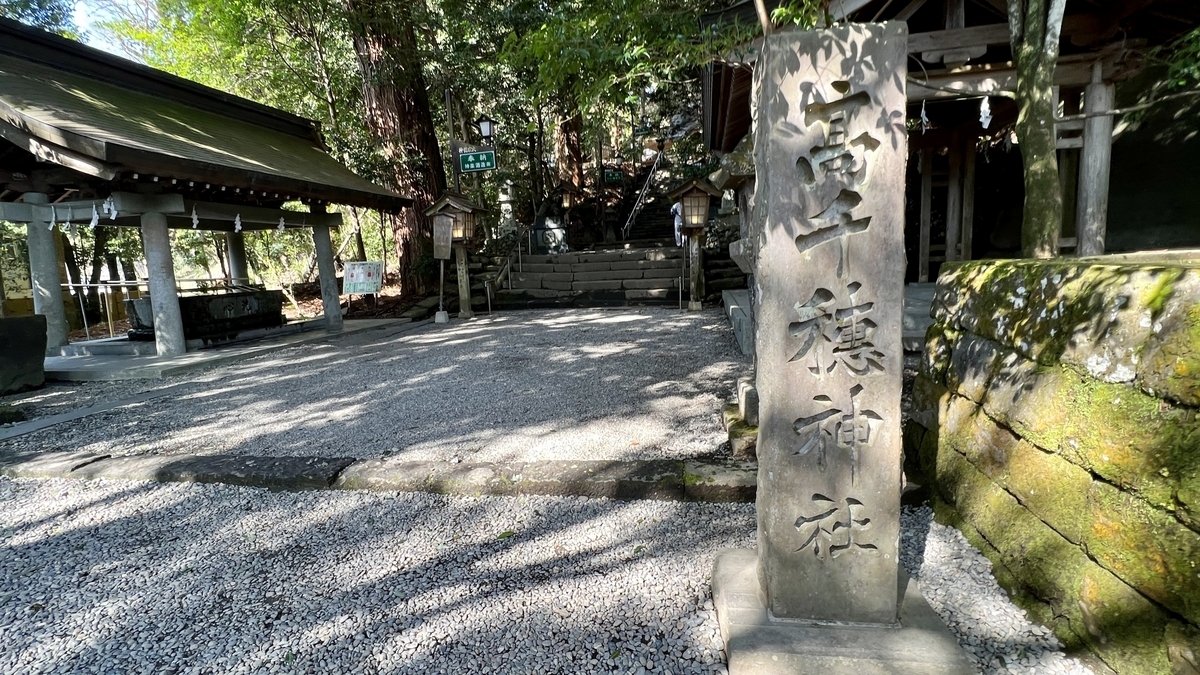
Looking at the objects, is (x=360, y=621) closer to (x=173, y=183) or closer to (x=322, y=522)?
(x=322, y=522)

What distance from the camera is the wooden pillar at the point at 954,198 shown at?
8.09 m

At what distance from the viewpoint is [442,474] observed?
291 centimetres

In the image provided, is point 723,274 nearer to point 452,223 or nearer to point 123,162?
point 452,223

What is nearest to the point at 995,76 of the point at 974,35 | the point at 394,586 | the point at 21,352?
the point at 974,35

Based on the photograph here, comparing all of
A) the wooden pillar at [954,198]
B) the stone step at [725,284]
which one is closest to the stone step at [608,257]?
the stone step at [725,284]

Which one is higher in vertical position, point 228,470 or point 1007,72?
point 1007,72

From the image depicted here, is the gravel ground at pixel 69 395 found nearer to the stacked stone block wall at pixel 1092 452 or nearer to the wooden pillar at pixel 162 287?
the wooden pillar at pixel 162 287

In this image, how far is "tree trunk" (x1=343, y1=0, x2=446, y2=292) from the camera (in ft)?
34.8

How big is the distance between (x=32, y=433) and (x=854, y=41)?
6.19 metres

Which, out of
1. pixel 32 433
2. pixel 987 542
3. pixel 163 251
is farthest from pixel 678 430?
pixel 163 251

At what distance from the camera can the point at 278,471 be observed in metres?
3.03

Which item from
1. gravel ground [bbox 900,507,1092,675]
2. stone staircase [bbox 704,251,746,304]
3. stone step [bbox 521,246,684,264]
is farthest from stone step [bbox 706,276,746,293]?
gravel ground [bbox 900,507,1092,675]

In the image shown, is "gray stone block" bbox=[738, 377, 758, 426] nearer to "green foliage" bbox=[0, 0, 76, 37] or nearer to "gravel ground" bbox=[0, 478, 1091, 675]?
"gravel ground" bbox=[0, 478, 1091, 675]

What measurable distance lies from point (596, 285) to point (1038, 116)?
824 cm
